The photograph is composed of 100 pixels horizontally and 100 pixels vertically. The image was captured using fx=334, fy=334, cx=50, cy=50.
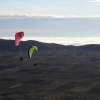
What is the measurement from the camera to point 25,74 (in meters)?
148

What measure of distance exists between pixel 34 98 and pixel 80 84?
100 feet

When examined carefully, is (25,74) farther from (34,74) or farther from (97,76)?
(97,76)

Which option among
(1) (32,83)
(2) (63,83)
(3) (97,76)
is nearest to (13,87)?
(1) (32,83)

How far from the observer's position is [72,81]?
128m

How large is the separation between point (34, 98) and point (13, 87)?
72.0ft

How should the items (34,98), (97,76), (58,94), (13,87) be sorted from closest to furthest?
(34,98) < (58,94) < (13,87) < (97,76)

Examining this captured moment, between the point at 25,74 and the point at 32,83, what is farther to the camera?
the point at 25,74

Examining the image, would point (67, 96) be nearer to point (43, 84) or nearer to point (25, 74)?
point (43, 84)

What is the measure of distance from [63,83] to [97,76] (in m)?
23.0

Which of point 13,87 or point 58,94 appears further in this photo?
point 13,87

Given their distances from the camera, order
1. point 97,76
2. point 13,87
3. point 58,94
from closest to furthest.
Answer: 1. point 58,94
2. point 13,87
3. point 97,76

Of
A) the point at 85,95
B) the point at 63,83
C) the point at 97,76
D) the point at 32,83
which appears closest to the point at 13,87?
the point at 32,83

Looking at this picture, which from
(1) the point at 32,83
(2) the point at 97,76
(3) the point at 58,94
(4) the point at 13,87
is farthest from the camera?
(2) the point at 97,76

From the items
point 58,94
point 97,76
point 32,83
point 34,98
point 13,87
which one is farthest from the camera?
point 97,76
